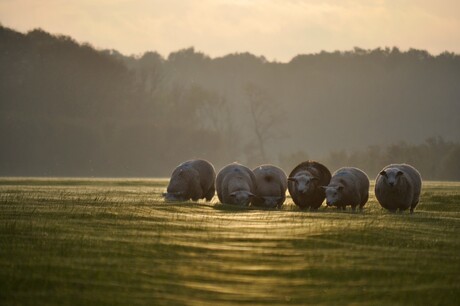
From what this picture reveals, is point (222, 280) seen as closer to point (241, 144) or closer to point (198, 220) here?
point (198, 220)

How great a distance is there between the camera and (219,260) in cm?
1653

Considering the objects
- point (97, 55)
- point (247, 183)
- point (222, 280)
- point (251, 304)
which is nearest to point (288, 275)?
point (222, 280)

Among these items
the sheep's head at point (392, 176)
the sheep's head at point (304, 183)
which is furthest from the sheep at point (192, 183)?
the sheep's head at point (392, 176)

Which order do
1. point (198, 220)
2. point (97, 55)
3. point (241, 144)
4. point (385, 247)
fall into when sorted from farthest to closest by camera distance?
point (241, 144)
point (97, 55)
point (198, 220)
point (385, 247)

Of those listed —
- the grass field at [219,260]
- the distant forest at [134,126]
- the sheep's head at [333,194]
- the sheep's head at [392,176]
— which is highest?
the distant forest at [134,126]

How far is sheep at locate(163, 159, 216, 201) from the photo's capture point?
116 ft

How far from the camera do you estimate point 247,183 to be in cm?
3334

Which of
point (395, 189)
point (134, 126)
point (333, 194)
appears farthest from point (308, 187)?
point (134, 126)

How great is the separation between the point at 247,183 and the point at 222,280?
18602 millimetres

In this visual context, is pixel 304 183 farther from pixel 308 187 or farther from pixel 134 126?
pixel 134 126

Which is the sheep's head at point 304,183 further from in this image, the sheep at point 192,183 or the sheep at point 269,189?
the sheep at point 192,183

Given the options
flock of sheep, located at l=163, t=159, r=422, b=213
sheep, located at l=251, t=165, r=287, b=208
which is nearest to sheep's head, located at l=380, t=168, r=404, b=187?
flock of sheep, located at l=163, t=159, r=422, b=213

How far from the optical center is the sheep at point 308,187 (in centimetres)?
3212

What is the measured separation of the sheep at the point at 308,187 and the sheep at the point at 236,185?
1.39 meters
